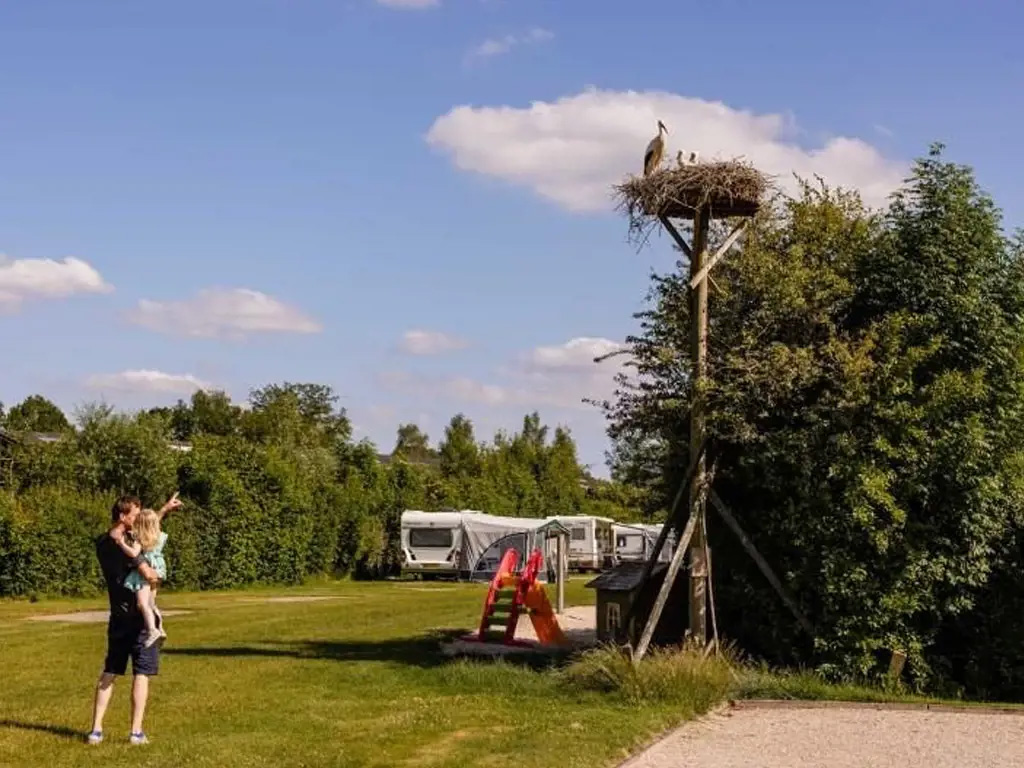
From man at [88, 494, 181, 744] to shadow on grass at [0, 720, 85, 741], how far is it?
386mm

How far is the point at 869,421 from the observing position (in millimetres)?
11945

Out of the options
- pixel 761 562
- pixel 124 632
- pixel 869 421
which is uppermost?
pixel 869 421

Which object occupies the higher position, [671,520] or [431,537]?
[671,520]

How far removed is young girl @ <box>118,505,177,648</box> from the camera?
9023 mm

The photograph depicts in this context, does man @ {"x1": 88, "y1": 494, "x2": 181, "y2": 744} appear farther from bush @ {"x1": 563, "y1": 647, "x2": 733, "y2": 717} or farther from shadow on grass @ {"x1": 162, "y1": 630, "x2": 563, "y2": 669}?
shadow on grass @ {"x1": 162, "y1": 630, "x2": 563, "y2": 669}

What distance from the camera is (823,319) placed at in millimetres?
12391

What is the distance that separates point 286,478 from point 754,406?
70.5 ft

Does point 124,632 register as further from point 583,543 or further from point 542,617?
point 583,543

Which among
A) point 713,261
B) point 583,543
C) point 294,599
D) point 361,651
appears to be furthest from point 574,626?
point 583,543

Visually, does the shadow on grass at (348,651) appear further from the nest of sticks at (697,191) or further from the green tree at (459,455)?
the green tree at (459,455)

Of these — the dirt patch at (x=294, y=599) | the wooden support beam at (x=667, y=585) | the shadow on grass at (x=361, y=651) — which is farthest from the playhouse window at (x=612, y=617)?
the dirt patch at (x=294, y=599)

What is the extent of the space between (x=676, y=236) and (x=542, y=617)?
6.11m

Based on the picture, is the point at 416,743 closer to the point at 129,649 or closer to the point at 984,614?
the point at 129,649

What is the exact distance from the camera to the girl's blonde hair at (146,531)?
29.9 feet
